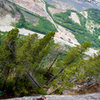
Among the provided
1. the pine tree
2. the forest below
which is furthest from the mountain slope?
the pine tree

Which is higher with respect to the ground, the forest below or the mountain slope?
the forest below

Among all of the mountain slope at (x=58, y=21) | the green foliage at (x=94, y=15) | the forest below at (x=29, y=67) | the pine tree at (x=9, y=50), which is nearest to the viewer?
the pine tree at (x=9, y=50)

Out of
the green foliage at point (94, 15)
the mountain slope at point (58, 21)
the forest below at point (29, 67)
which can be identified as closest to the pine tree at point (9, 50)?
the forest below at point (29, 67)

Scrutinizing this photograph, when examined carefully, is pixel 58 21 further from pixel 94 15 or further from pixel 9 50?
pixel 9 50

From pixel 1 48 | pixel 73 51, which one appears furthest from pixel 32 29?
pixel 1 48

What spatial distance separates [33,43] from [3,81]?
8295 millimetres

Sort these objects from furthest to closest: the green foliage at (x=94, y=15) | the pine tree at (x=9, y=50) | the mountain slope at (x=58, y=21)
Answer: the green foliage at (x=94, y=15) → the mountain slope at (x=58, y=21) → the pine tree at (x=9, y=50)

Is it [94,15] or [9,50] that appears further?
[94,15]

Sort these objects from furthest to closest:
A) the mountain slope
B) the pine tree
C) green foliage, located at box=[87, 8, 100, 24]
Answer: green foliage, located at box=[87, 8, 100, 24] → the mountain slope → the pine tree

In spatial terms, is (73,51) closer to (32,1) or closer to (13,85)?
(13,85)

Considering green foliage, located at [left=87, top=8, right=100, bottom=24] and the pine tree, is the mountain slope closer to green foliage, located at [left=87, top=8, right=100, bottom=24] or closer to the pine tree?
green foliage, located at [left=87, top=8, right=100, bottom=24]

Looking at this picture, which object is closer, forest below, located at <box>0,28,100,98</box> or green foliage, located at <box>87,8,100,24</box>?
forest below, located at <box>0,28,100,98</box>

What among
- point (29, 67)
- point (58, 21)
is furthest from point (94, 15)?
point (29, 67)

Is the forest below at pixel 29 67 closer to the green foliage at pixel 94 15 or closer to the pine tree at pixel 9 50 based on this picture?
the pine tree at pixel 9 50
